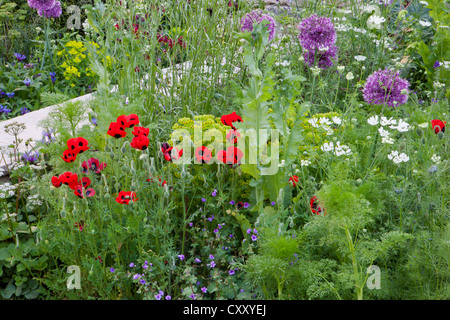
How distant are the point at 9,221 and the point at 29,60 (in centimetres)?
351

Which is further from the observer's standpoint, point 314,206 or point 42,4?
point 42,4

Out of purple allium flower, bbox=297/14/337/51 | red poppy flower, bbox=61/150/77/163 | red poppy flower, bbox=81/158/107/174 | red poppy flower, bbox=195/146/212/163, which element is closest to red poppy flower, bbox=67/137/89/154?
red poppy flower, bbox=61/150/77/163

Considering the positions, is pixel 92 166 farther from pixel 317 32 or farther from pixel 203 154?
pixel 317 32

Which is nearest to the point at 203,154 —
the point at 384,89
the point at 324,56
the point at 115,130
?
the point at 115,130

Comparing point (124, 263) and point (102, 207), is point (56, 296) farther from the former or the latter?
point (102, 207)

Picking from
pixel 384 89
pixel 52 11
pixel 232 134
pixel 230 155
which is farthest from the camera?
pixel 52 11

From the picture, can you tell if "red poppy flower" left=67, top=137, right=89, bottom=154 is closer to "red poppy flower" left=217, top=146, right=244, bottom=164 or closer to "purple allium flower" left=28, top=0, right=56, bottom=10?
"red poppy flower" left=217, top=146, right=244, bottom=164

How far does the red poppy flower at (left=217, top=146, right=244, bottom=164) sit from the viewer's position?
2305 mm

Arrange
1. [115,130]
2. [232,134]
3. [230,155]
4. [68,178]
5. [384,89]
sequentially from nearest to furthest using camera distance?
[68,178] < [115,130] < [230,155] < [232,134] < [384,89]

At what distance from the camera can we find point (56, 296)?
2277mm

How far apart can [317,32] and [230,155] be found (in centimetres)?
146

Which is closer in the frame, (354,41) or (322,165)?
(322,165)

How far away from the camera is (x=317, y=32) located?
130 inches
